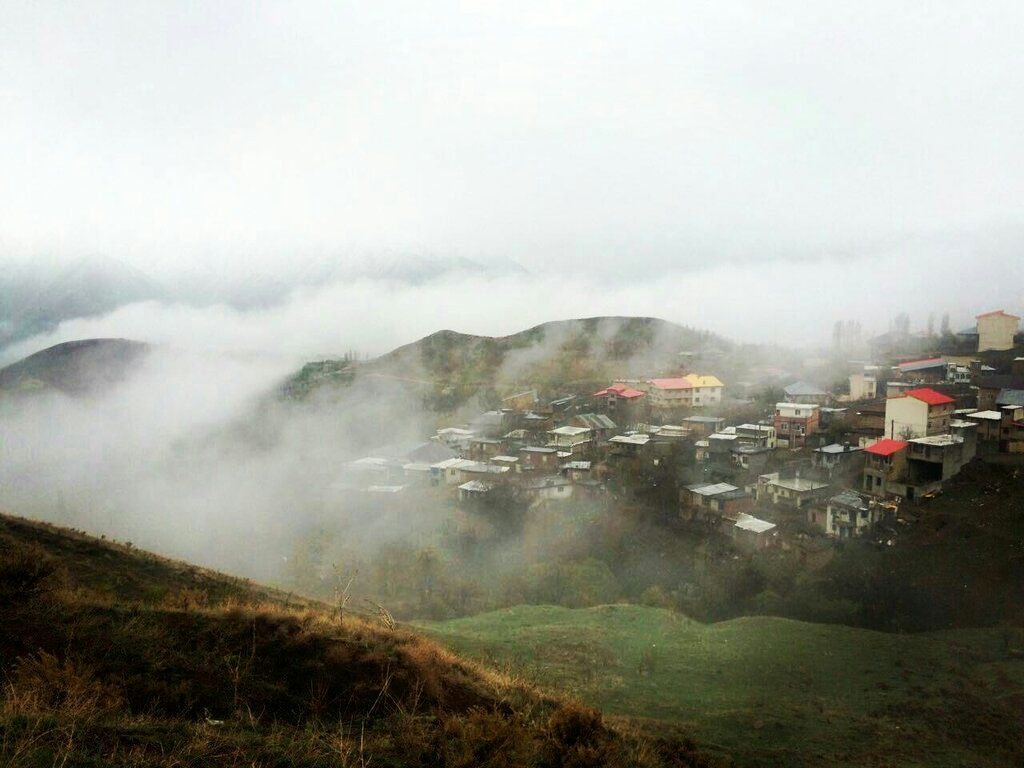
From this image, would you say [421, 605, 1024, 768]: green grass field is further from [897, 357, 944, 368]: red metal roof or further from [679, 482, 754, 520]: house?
[897, 357, 944, 368]: red metal roof

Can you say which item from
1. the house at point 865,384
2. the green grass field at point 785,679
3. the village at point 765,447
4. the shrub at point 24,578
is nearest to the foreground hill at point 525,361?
the village at point 765,447

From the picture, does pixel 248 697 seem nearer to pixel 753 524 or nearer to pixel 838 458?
pixel 753 524

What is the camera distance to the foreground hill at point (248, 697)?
3.22 metres

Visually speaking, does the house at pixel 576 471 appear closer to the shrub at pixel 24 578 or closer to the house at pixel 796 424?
the house at pixel 796 424

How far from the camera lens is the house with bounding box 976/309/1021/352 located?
73.3 feet

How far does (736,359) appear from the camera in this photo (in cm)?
3806

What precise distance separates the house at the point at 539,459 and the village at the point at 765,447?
0.29 feet

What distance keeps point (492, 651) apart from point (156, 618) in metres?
5.71

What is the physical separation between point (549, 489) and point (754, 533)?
785 cm

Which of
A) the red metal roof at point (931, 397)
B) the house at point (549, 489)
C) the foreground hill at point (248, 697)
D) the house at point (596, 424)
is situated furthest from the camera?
the house at point (596, 424)

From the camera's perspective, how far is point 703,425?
2653 centimetres

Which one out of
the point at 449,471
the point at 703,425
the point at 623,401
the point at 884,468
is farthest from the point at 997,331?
the point at 449,471

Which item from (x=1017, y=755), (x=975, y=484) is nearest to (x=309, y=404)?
(x=975, y=484)

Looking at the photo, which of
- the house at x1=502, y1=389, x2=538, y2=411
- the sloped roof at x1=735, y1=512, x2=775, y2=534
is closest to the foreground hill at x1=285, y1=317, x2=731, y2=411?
the house at x1=502, y1=389, x2=538, y2=411
